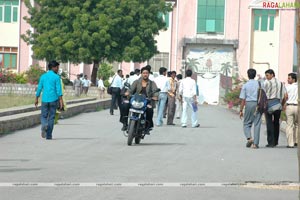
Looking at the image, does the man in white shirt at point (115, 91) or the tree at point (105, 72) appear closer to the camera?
the man in white shirt at point (115, 91)

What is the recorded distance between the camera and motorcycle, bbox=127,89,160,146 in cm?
1933

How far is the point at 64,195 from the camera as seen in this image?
10727mm

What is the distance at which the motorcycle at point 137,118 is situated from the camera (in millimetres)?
19328

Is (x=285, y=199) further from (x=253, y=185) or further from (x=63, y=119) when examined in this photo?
(x=63, y=119)

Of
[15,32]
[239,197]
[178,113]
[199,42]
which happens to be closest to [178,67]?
[199,42]

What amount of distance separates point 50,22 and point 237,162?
44.9 meters

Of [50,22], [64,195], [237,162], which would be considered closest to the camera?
[64,195]

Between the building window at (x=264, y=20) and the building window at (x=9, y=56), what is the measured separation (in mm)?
19296

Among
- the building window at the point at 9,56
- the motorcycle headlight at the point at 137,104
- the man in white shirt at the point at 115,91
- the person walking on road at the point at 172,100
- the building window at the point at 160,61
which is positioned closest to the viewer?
the motorcycle headlight at the point at 137,104

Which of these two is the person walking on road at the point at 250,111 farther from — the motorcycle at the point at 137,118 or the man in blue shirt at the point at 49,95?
the man in blue shirt at the point at 49,95

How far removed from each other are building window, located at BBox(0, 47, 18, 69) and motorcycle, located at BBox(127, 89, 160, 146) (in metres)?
54.8

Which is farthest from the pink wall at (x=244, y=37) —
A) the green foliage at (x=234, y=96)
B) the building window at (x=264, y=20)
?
the green foliage at (x=234, y=96)

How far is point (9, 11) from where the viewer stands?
2904 inches

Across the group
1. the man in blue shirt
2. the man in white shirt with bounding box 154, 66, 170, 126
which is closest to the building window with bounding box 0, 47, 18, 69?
the man in white shirt with bounding box 154, 66, 170, 126
